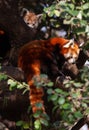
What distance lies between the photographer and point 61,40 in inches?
136

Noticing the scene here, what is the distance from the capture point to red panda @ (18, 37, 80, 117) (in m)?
2.87

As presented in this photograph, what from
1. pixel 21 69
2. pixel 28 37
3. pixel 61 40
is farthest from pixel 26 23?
pixel 21 69

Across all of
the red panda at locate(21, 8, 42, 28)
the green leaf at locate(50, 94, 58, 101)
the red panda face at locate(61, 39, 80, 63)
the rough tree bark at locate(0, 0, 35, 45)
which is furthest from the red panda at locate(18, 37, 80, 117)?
the green leaf at locate(50, 94, 58, 101)

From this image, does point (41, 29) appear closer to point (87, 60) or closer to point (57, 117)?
point (87, 60)

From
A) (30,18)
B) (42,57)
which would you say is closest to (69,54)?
(42,57)

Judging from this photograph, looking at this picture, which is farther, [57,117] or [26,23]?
[26,23]

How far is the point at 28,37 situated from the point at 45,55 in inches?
17.6

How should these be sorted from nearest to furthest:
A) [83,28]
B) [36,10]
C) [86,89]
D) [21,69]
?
[83,28], [86,89], [21,69], [36,10]

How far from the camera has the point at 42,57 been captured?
3.11 meters

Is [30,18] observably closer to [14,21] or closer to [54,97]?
[14,21]

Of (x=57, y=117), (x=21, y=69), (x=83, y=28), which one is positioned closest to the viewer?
(x=83, y=28)

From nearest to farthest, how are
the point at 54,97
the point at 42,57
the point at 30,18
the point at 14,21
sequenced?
the point at 54,97, the point at 42,57, the point at 14,21, the point at 30,18

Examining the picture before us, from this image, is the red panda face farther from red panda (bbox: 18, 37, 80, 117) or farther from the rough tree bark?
the rough tree bark

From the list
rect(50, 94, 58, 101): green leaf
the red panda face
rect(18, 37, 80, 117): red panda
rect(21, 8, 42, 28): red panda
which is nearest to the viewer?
rect(50, 94, 58, 101): green leaf
